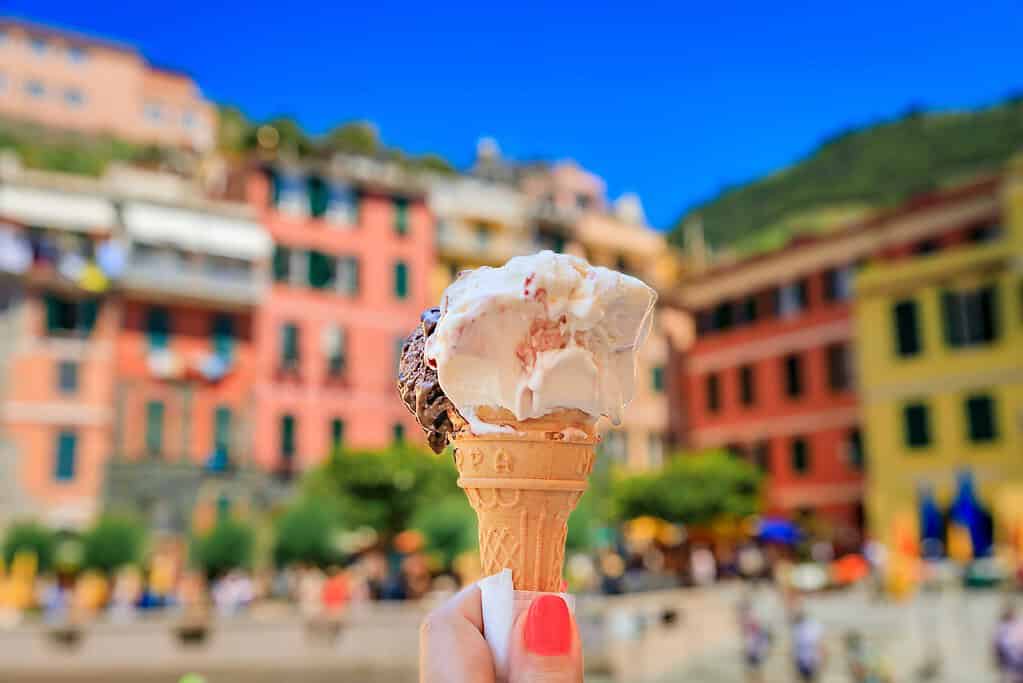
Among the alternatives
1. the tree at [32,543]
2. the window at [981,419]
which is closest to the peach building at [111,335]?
the tree at [32,543]

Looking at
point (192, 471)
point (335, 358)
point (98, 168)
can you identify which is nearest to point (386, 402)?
point (335, 358)

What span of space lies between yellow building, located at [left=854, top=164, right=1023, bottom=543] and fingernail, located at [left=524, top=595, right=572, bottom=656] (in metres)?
28.5

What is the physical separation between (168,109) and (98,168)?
1442cm

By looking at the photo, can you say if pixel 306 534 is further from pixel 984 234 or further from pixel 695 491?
pixel 984 234

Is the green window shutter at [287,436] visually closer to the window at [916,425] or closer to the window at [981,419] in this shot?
the window at [916,425]

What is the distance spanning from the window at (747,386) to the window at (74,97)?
56.8m

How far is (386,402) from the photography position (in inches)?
1533

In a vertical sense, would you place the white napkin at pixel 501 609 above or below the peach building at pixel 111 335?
below

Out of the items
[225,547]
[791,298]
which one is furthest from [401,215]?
[225,547]

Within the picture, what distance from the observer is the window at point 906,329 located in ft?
107

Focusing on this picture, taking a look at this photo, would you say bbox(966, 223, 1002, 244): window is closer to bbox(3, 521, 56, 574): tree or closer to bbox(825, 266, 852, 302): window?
bbox(825, 266, 852, 302): window

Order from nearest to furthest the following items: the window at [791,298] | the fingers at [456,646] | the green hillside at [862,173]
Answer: the fingers at [456,646]
the window at [791,298]
the green hillside at [862,173]

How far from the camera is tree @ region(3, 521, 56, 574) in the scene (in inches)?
1016

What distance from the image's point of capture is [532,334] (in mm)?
2594
